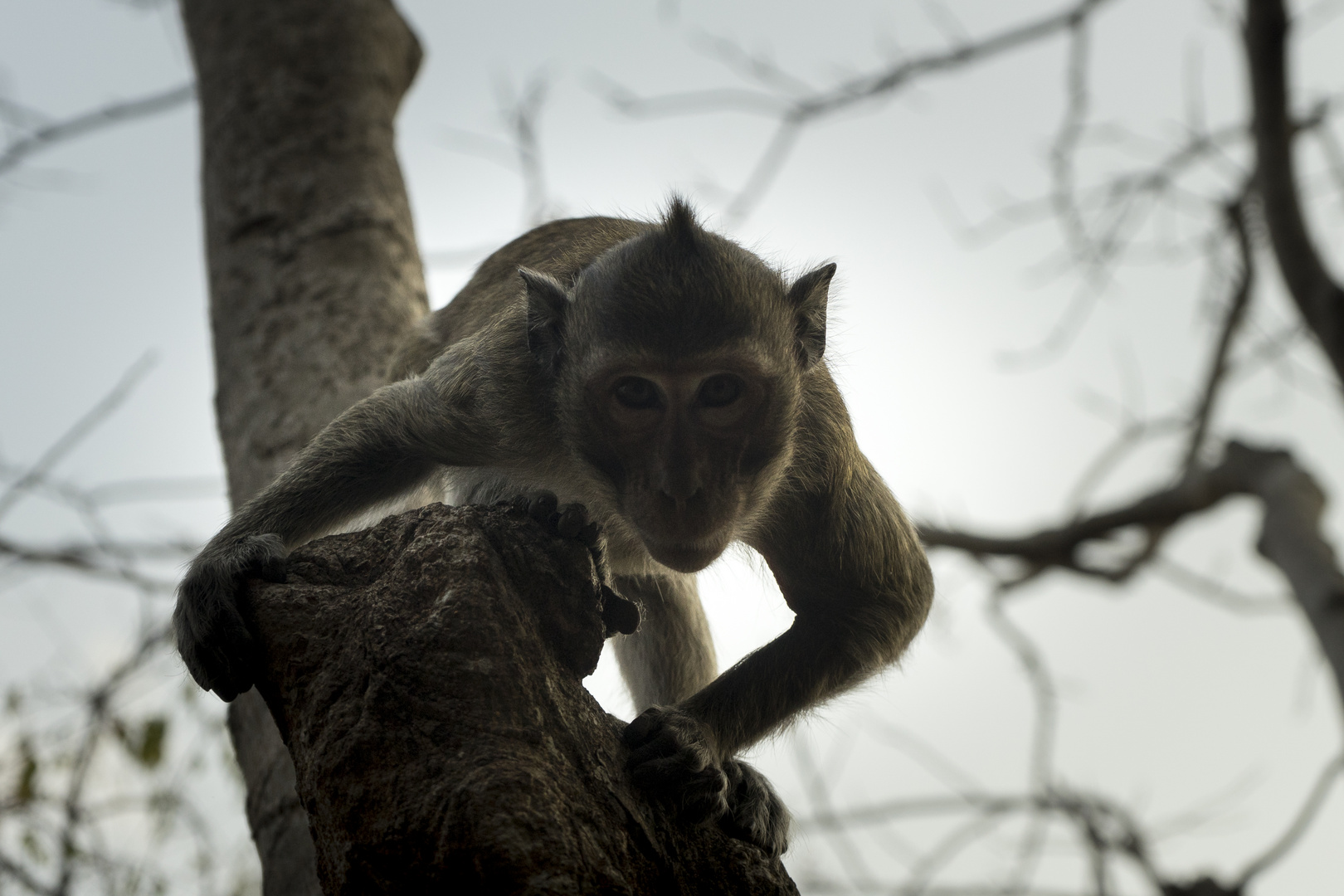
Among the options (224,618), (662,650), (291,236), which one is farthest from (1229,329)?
(224,618)

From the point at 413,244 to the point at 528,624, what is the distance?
3.14 meters

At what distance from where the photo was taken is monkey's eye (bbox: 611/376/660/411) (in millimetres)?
3568

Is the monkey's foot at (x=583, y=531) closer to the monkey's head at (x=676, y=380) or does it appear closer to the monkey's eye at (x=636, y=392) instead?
the monkey's head at (x=676, y=380)

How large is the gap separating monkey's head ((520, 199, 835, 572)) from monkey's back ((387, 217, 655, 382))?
1.76 ft

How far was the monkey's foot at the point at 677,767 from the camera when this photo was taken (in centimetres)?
279

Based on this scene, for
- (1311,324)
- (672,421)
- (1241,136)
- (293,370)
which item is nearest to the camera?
(672,421)

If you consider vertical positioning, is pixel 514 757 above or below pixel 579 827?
above

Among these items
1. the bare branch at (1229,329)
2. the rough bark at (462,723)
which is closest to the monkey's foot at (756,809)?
the rough bark at (462,723)

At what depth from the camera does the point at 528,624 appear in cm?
267

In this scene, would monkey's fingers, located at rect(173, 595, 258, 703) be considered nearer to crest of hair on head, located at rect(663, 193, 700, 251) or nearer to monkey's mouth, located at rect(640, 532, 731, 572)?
monkey's mouth, located at rect(640, 532, 731, 572)

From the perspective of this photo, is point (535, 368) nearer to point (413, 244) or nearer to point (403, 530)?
point (403, 530)

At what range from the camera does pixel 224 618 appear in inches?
116

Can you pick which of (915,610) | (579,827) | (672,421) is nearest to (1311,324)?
(915,610)

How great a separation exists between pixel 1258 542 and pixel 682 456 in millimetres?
2580
